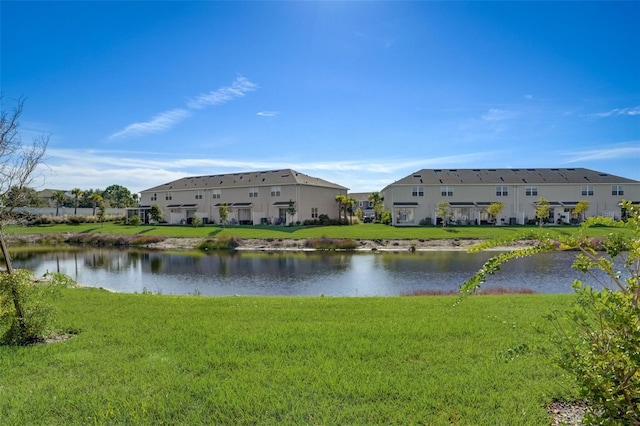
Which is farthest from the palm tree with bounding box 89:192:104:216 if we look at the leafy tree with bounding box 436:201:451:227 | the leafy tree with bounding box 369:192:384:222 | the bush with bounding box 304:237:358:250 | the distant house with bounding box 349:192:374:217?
the leafy tree with bounding box 436:201:451:227

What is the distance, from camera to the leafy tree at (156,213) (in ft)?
194

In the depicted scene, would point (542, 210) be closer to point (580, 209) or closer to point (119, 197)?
point (580, 209)

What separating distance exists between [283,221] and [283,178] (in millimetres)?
6470

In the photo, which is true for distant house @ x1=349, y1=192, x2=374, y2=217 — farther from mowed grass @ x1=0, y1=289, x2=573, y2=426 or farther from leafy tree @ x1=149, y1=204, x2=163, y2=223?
mowed grass @ x1=0, y1=289, x2=573, y2=426

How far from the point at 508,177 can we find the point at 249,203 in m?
36.9

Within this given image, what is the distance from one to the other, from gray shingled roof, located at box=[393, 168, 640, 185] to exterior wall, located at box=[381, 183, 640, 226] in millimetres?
707

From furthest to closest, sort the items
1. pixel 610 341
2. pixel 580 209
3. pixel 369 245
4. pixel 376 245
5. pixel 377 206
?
pixel 377 206, pixel 580 209, pixel 376 245, pixel 369 245, pixel 610 341

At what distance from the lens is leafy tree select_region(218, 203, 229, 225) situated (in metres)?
54.1

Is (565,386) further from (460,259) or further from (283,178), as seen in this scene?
(283,178)

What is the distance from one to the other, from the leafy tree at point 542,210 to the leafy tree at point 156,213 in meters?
53.5

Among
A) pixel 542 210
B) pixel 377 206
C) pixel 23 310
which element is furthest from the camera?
pixel 377 206

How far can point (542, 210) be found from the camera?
46688mm

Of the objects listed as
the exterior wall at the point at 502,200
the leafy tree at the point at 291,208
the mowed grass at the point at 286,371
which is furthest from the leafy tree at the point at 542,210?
the mowed grass at the point at 286,371

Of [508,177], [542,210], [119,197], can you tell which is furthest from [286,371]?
[119,197]
